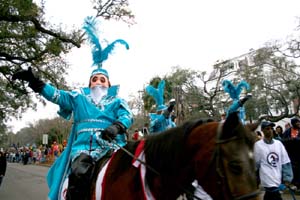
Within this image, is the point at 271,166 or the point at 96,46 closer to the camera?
the point at 96,46

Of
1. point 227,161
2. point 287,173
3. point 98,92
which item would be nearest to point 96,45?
point 98,92

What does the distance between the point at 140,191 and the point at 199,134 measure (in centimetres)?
76

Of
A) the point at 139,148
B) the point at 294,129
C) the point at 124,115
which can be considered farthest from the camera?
the point at 294,129

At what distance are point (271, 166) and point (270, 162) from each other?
7 cm

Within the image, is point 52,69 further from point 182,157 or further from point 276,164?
point 182,157

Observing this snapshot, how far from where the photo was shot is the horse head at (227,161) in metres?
2.54

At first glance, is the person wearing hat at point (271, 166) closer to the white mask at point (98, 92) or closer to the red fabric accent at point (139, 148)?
the white mask at point (98, 92)

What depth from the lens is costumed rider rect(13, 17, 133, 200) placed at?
13.4 ft

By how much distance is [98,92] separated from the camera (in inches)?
190

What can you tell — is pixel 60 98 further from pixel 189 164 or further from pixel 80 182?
pixel 189 164

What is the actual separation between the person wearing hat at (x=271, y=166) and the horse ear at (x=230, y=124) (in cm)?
379

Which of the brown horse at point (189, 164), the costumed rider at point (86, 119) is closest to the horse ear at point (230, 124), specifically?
the brown horse at point (189, 164)

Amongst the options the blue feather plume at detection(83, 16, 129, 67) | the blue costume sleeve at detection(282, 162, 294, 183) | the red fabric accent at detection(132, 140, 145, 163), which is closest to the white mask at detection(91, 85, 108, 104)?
the blue feather plume at detection(83, 16, 129, 67)

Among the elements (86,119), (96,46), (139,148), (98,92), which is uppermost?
(96,46)
